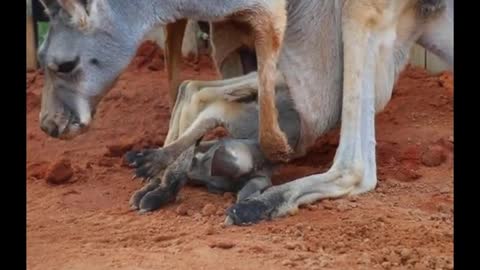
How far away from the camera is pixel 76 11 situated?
15.7ft

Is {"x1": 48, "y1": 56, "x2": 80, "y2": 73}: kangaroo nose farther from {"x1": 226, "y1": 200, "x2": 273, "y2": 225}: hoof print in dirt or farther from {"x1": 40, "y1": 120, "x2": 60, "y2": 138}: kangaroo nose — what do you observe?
{"x1": 226, "y1": 200, "x2": 273, "y2": 225}: hoof print in dirt

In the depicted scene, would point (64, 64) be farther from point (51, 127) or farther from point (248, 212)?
point (248, 212)

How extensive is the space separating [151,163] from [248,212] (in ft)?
2.55

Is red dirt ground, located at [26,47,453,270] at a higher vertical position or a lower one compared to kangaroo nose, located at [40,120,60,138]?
lower

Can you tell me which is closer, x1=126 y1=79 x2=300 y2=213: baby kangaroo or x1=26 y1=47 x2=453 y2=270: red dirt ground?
x1=26 y1=47 x2=453 y2=270: red dirt ground

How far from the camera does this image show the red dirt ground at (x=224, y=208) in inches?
167

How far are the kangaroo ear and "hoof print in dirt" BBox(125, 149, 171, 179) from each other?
83 centimetres

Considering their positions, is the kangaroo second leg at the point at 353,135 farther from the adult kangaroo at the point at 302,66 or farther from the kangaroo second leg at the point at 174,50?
the kangaroo second leg at the point at 174,50

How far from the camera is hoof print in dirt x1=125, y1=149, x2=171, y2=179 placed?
17.5 feet

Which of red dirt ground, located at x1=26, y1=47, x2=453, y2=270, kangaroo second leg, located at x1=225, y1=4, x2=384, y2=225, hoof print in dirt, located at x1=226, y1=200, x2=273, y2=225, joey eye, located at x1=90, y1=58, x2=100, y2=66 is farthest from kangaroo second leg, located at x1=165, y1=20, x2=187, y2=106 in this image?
hoof print in dirt, located at x1=226, y1=200, x2=273, y2=225

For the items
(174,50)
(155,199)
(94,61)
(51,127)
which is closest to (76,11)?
(94,61)

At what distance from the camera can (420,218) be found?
477 cm
